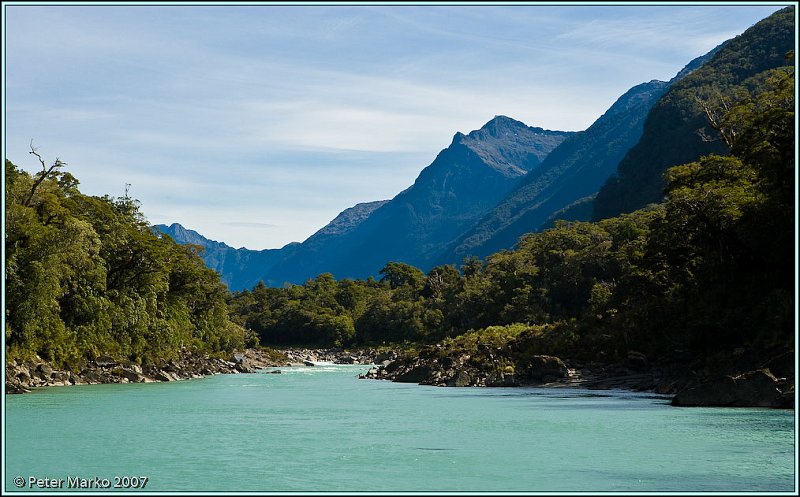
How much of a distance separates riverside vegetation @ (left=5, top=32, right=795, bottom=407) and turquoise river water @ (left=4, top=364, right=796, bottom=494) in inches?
228

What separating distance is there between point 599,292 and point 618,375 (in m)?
14.9

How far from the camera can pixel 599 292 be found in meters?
61.8

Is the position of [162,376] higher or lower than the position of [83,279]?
lower

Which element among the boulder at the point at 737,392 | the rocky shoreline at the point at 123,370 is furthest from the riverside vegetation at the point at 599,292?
the rocky shoreline at the point at 123,370

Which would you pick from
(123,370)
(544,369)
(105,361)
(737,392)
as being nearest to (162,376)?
(123,370)

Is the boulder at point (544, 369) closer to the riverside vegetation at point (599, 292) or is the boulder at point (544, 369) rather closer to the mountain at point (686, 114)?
the riverside vegetation at point (599, 292)

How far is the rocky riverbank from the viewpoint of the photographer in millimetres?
32344

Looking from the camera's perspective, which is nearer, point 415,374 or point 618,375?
point 618,375

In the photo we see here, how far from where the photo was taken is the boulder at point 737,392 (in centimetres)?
3169

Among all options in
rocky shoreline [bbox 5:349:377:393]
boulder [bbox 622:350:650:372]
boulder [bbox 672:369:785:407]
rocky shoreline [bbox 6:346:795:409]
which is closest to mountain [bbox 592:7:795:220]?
rocky shoreline [bbox 5:349:377:393]

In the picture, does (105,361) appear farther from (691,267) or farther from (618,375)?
(691,267)

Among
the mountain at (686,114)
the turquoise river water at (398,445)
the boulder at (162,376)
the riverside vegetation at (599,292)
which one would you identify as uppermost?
the mountain at (686,114)

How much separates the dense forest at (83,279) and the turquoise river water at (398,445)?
7260mm

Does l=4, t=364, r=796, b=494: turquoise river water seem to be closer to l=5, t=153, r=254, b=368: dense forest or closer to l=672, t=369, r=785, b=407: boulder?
l=672, t=369, r=785, b=407: boulder
